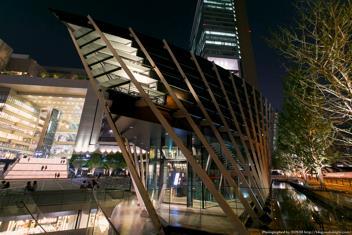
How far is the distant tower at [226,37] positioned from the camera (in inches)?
3057

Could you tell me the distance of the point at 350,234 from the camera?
22.9 feet

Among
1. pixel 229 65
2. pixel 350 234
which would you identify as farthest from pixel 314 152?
pixel 229 65

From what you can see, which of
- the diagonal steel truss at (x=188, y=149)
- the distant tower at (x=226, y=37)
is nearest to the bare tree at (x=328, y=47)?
the diagonal steel truss at (x=188, y=149)

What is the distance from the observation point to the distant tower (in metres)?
77.6

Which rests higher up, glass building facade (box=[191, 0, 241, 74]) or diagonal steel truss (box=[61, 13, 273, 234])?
glass building facade (box=[191, 0, 241, 74])

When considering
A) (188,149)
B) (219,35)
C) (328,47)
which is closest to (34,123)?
(219,35)

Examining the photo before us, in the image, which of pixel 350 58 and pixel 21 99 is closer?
pixel 350 58

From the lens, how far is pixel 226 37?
273 ft

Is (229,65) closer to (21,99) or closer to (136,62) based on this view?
(136,62)

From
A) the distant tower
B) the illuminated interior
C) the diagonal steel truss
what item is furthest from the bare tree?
the illuminated interior

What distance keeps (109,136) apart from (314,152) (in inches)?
2586

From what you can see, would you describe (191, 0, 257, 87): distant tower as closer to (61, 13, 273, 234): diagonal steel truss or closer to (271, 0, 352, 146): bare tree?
(61, 13, 273, 234): diagonal steel truss

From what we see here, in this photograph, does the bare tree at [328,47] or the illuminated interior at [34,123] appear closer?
the bare tree at [328,47]

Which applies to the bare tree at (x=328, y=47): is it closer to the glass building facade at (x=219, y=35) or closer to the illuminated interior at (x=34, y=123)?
the glass building facade at (x=219, y=35)
